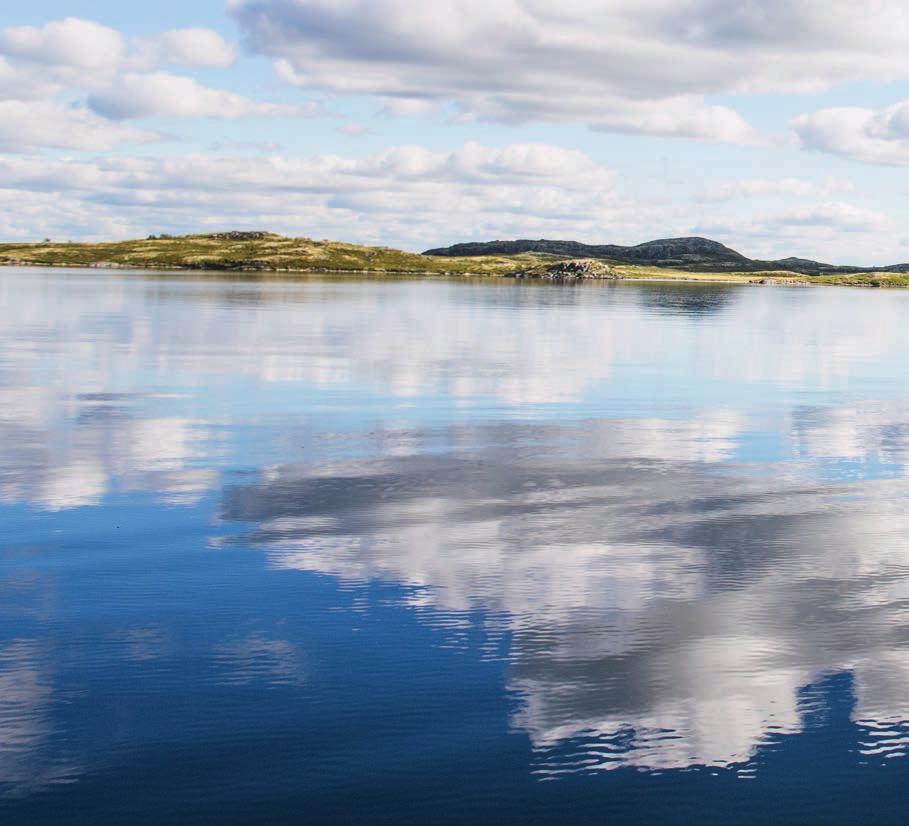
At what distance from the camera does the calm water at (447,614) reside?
11.7 meters

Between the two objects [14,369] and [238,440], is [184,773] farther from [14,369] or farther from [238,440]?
[14,369]

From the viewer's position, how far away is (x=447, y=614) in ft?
54.5

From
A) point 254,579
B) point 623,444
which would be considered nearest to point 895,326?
point 623,444

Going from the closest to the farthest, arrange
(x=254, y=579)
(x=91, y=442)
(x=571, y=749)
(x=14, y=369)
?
(x=571, y=749) → (x=254, y=579) → (x=91, y=442) → (x=14, y=369)

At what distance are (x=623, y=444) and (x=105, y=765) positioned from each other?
73.8ft

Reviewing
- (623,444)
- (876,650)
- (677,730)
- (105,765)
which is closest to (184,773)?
(105,765)

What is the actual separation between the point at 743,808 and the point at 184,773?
240 inches

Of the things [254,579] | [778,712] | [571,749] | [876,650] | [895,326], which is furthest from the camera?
[895,326]

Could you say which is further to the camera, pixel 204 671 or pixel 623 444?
pixel 623 444

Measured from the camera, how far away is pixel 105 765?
38.7 feet

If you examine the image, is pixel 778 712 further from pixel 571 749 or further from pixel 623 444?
pixel 623 444

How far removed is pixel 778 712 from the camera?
44.0 ft

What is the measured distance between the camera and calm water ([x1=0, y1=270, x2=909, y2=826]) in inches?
460

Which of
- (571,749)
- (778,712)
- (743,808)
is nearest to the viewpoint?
(743,808)
